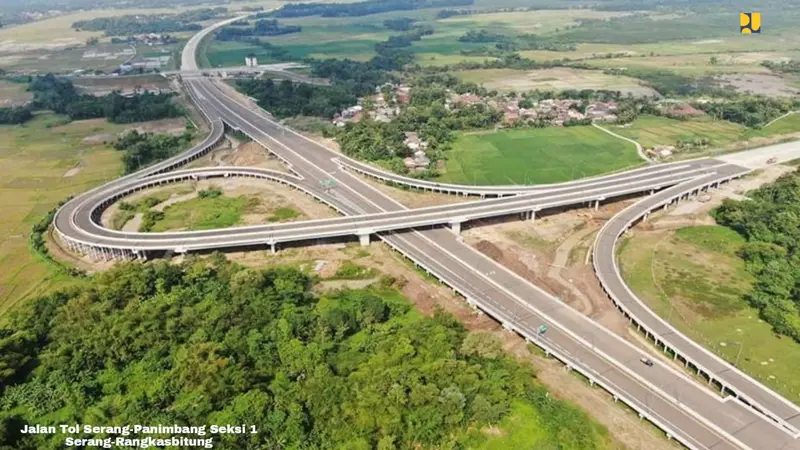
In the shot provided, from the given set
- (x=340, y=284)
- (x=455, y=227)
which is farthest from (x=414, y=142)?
(x=340, y=284)

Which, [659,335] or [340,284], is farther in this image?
[340,284]

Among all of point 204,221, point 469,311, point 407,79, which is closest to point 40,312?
point 204,221

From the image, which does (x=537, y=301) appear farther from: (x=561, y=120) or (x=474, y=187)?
(x=561, y=120)

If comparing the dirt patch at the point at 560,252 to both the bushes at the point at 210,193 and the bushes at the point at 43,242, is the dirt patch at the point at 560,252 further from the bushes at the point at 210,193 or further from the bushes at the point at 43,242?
the bushes at the point at 43,242

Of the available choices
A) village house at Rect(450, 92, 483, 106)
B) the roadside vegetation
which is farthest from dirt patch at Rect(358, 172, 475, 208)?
village house at Rect(450, 92, 483, 106)

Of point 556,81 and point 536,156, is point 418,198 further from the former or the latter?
point 556,81

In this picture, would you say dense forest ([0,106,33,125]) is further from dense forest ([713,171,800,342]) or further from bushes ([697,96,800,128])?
bushes ([697,96,800,128])
